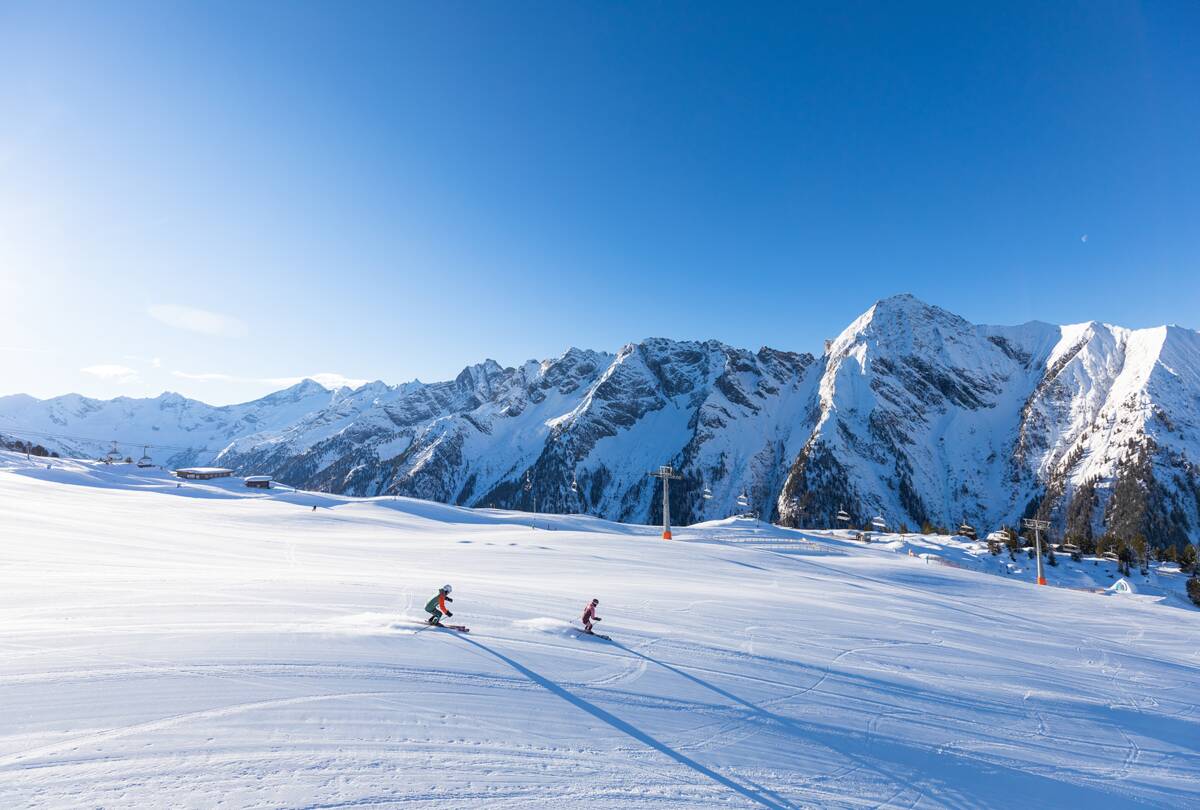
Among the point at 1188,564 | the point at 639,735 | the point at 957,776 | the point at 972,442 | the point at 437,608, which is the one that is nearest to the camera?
the point at 639,735

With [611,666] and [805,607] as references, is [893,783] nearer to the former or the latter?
[611,666]

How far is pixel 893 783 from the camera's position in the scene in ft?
24.7

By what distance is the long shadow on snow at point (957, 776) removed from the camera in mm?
7586

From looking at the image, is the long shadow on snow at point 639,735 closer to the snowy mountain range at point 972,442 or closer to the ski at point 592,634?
the ski at point 592,634

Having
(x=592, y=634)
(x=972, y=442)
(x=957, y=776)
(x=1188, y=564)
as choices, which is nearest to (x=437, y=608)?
(x=592, y=634)

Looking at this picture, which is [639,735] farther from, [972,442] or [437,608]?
[972,442]

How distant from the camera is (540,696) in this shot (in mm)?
8586

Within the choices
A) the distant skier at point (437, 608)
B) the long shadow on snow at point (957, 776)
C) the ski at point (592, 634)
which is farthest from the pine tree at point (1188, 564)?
the distant skier at point (437, 608)

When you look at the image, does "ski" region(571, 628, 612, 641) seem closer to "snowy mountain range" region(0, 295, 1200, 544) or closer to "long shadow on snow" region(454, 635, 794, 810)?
"long shadow on snow" region(454, 635, 794, 810)

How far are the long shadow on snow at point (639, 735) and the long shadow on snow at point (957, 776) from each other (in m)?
2.11

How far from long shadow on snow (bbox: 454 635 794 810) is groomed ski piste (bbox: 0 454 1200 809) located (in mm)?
45

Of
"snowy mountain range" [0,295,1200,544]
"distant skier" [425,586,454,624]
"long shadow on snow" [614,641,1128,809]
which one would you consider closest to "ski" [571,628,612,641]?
"distant skier" [425,586,454,624]

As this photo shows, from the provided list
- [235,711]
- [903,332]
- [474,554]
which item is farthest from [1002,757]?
[903,332]

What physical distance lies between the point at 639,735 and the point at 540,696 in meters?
1.78
